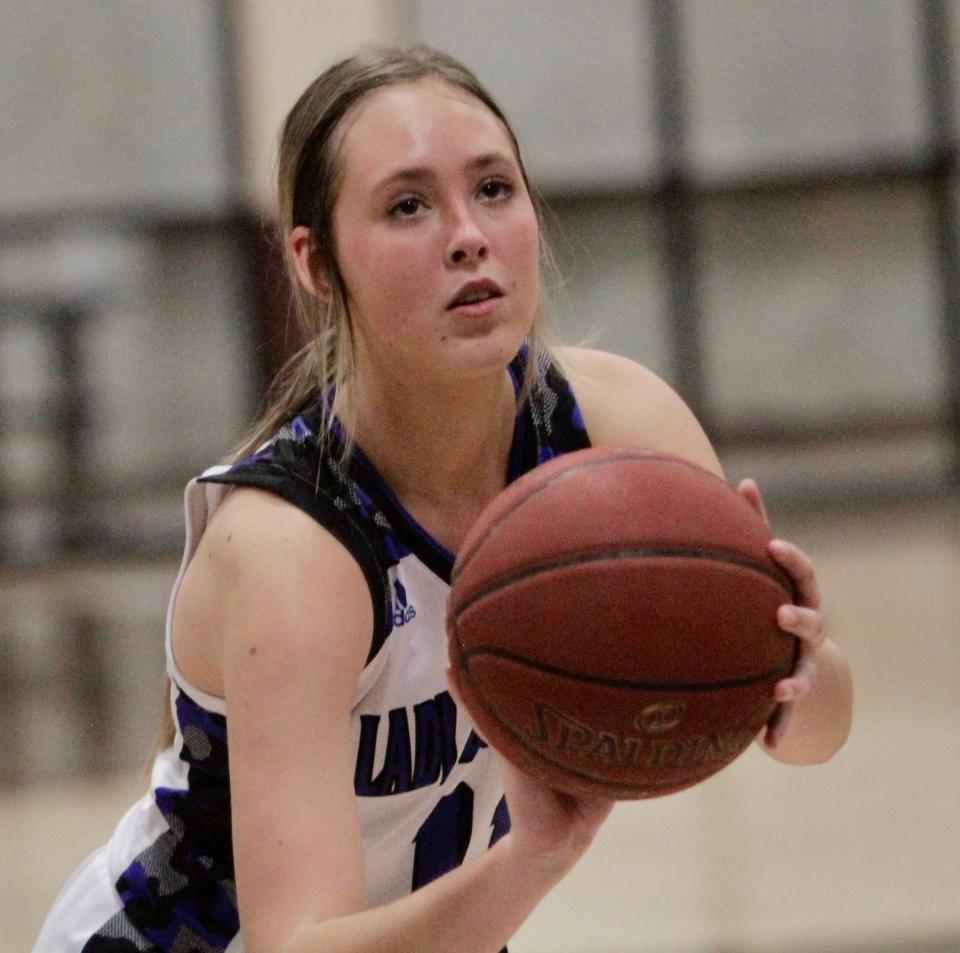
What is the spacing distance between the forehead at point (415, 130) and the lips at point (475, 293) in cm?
15

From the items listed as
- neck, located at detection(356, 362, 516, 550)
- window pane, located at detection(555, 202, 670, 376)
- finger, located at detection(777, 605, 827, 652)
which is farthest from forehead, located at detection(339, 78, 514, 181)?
window pane, located at detection(555, 202, 670, 376)

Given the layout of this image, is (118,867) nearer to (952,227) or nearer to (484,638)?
(484,638)

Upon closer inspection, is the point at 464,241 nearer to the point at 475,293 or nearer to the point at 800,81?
the point at 475,293

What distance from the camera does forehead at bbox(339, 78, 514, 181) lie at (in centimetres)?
184

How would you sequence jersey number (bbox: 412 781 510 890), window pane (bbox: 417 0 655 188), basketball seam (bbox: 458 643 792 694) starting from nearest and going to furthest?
basketball seam (bbox: 458 643 792 694) < jersey number (bbox: 412 781 510 890) < window pane (bbox: 417 0 655 188)

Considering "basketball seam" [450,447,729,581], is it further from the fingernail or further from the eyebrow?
the eyebrow

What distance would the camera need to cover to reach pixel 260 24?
28.3ft

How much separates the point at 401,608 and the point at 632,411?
1.43 feet

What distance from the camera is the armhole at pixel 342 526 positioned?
179 cm

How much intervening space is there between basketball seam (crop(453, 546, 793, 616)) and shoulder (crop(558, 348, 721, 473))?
0.45 metres

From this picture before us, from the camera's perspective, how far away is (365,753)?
6.23 ft

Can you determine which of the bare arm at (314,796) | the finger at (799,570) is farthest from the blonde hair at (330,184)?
the finger at (799,570)

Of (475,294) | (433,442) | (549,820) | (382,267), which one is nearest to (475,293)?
(475,294)

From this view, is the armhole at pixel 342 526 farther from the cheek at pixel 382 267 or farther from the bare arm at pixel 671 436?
the bare arm at pixel 671 436
